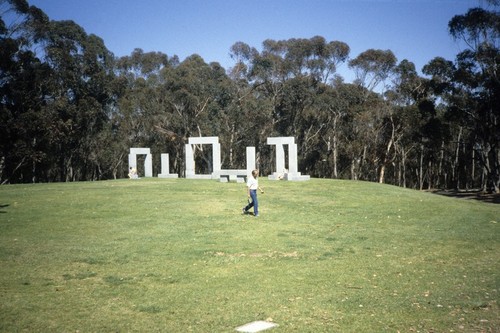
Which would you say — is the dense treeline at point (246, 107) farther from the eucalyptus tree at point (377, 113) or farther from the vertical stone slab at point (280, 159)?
the vertical stone slab at point (280, 159)

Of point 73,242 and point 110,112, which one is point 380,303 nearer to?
point 73,242

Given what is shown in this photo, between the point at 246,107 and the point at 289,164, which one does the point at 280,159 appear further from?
the point at 246,107

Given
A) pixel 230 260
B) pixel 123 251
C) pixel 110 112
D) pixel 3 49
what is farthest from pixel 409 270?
pixel 110 112

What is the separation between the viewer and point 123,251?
12.0 meters

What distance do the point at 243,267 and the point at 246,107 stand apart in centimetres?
4557

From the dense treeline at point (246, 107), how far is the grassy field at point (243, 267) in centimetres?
2498

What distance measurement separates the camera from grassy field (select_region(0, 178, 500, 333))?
23.3ft

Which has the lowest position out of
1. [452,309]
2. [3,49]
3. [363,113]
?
[452,309]

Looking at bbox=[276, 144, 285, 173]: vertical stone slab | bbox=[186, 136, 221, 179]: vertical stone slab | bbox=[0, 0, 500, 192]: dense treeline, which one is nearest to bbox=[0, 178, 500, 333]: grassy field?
bbox=[276, 144, 285, 173]: vertical stone slab

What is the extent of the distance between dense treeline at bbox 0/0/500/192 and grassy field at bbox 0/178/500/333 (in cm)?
2498

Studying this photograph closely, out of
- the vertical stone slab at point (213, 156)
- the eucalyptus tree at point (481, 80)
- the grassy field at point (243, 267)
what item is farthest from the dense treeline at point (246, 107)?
the grassy field at point (243, 267)

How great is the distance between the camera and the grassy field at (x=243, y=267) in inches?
280

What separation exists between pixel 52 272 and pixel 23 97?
35.7 m

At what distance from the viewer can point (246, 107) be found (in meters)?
→ 55.0
